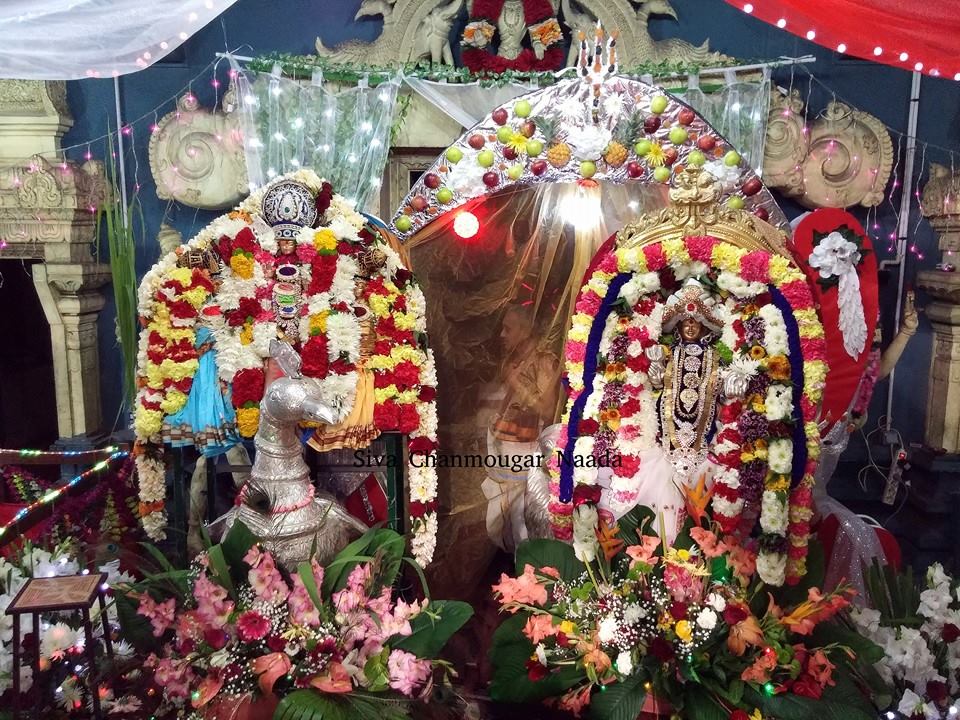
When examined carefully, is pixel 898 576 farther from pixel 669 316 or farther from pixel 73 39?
pixel 73 39

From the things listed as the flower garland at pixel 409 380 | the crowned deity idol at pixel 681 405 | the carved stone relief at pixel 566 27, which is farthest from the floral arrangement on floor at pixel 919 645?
the carved stone relief at pixel 566 27

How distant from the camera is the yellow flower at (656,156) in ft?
13.4

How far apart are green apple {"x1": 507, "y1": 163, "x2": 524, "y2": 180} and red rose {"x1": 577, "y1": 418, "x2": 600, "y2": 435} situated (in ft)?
4.52

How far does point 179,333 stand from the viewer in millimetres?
3889

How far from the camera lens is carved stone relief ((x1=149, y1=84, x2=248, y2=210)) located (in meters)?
5.43

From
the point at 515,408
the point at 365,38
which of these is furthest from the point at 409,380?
the point at 365,38

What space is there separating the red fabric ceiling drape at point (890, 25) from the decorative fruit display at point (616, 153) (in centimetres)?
96

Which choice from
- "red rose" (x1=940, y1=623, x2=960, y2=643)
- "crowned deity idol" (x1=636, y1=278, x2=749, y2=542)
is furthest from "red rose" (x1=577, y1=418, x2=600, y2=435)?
"red rose" (x1=940, y1=623, x2=960, y2=643)

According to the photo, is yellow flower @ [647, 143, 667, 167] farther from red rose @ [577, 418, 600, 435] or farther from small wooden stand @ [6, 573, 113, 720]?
Answer: small wooden stand @ [6, 573, 113, 720]

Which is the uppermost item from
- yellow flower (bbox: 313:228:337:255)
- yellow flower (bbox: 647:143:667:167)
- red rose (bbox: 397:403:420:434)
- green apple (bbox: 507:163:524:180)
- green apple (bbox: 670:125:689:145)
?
green apple (bbox: 670:125:689:145)

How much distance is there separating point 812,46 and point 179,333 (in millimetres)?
4474

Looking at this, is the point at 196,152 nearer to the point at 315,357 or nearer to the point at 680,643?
the point at 315,357

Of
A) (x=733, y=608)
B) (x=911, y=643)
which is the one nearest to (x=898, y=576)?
(x=911, y=643)

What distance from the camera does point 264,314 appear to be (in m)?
3.92
